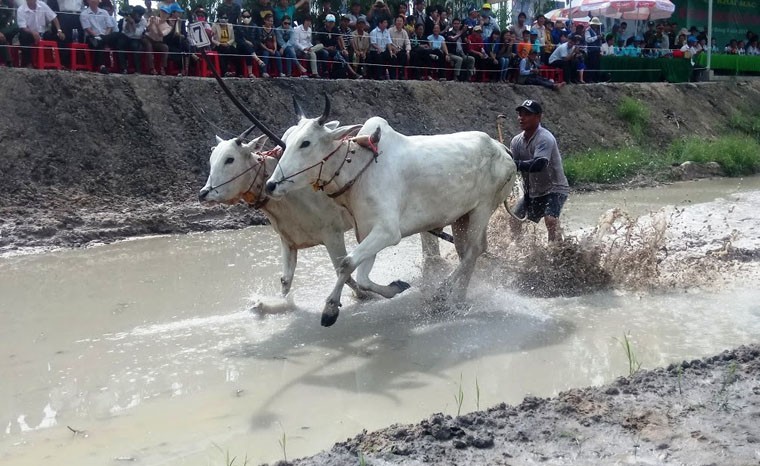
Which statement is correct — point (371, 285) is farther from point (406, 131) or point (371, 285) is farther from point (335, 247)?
point (406, 131)

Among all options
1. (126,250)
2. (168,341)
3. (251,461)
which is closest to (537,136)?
(168,341)

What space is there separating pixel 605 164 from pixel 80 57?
986 cm

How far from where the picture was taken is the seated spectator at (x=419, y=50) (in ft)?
55.4

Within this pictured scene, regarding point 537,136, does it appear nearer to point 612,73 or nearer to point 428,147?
point 428,147

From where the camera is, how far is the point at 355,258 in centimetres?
597

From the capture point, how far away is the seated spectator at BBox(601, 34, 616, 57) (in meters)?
21.7

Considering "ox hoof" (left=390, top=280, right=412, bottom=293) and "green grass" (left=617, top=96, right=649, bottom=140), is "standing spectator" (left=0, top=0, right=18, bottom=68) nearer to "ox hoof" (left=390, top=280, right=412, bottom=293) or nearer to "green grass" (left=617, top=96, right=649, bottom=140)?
"ox hoof" (left=390, top=280, right=412, bottom=293)

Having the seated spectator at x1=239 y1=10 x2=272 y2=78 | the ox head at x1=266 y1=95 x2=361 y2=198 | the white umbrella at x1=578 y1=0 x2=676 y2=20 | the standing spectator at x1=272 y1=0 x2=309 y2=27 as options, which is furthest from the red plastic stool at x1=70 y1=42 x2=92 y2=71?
the white umbrella at x1=578 y1=0 x2=676 y2=20

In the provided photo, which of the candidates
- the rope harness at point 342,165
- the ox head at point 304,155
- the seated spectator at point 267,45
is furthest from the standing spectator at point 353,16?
the ox head at point 304,155

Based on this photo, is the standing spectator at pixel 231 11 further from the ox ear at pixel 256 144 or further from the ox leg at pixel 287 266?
the ox leg at pixel 287 266

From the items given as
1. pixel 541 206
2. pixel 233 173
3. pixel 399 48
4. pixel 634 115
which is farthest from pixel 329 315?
pixel 634 115

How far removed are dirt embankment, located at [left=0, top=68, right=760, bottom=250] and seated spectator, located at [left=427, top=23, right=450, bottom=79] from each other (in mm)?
1175

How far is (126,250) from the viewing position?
9.99 metres

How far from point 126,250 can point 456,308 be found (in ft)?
15.6
